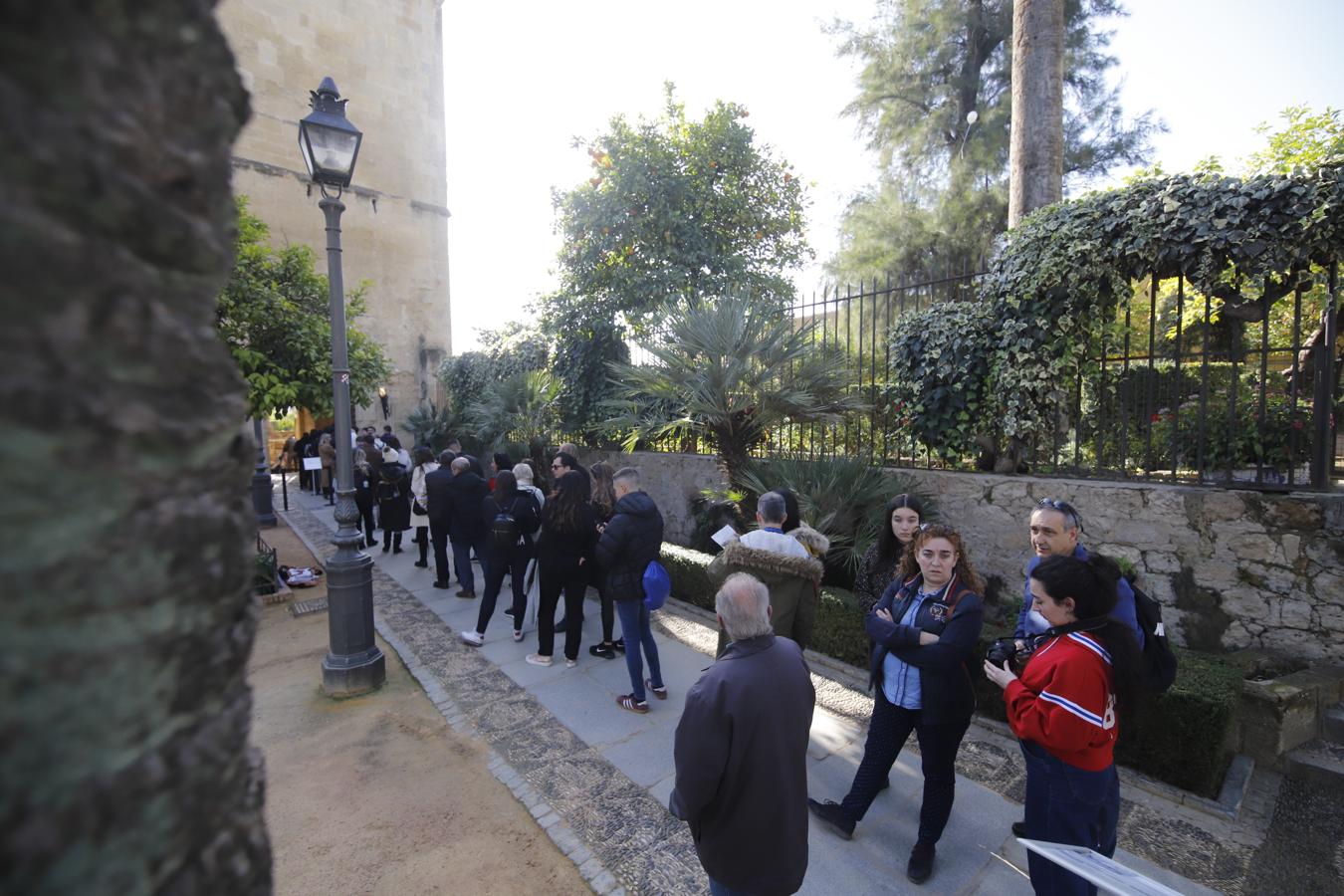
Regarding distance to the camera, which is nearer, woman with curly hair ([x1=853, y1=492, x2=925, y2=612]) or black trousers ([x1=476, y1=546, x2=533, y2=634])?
woman with curly hair ([x1=853, y1=492, x2=925, y2=612])

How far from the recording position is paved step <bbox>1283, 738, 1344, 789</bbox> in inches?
142

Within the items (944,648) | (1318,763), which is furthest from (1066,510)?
(1318,763)

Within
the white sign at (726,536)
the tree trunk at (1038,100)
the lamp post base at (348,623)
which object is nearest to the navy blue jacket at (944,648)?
the white sign at (726,536)

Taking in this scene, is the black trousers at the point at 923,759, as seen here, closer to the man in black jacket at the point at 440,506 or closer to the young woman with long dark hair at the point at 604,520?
the young woman with long dark hair at the point at 604,520

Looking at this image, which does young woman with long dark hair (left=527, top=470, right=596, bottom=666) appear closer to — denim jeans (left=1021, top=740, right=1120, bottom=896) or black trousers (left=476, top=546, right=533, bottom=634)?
black trousers (left=476, top=546, right=533, bottom=634)

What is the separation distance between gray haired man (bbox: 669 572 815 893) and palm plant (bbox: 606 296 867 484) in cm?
446

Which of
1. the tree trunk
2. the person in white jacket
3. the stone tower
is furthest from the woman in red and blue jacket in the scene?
the stone tower

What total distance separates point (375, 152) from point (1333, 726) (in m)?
26.2

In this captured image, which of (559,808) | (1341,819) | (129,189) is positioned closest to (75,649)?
(129,189)

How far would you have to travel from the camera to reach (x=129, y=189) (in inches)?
24.1

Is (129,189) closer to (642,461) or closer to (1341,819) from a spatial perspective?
(1341,819)

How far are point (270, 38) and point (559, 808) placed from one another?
81.4ft

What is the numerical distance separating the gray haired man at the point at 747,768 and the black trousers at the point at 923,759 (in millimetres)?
1044

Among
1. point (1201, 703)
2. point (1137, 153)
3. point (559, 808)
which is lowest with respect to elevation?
point (559, 808)
